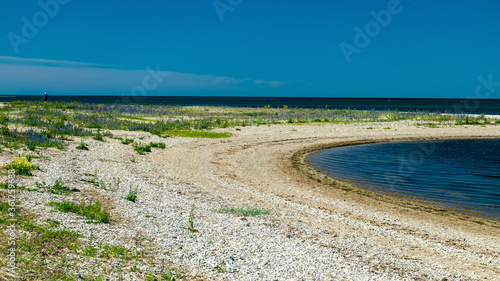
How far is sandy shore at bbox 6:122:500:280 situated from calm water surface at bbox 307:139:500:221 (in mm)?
1733

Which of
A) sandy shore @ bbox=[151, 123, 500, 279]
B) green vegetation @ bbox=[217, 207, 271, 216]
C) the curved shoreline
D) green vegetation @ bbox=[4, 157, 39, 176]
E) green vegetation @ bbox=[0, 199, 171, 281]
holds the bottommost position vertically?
the curved shoreline

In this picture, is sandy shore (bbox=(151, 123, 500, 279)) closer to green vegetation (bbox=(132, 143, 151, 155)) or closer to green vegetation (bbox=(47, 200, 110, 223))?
green vegetation (bbox=(132, 143, 151, 155))

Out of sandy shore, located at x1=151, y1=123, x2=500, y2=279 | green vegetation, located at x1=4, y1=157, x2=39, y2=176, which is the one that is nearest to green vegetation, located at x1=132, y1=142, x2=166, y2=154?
sandy shore, located at x1=151, y1=123, x2=500, y2=279

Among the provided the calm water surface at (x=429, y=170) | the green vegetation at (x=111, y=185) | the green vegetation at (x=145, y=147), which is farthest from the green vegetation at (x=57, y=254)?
the green vegetation at (x=145, y=147)

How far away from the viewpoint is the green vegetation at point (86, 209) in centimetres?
939

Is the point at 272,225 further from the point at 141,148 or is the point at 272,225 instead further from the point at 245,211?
the point at 141,148

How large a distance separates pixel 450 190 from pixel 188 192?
11384mm

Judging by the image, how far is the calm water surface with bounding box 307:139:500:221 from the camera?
15.8 metres

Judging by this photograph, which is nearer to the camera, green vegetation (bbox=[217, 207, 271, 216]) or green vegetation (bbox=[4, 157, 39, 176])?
green vegetation (bbox=[217, 207, 271, 216])

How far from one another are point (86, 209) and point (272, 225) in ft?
16.4

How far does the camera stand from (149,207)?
1158 centimetres

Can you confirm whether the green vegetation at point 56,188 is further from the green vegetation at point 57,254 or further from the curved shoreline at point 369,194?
the curved shoreline at point 369,194

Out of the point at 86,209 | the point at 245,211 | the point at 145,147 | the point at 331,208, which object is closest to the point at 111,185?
the point at 86,209

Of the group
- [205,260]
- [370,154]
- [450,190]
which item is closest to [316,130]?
[370,154]
